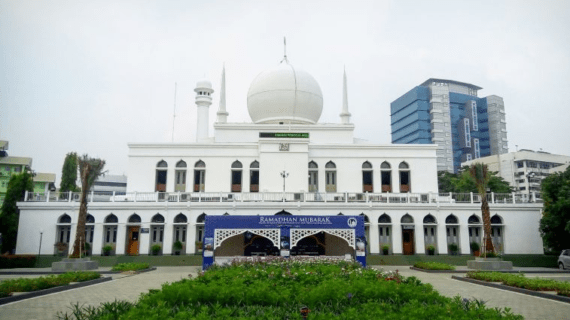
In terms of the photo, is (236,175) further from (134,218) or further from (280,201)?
(134,218)

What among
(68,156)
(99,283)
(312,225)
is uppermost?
(68,156)

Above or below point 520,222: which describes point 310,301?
below

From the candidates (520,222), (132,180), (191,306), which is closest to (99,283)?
(191,306)

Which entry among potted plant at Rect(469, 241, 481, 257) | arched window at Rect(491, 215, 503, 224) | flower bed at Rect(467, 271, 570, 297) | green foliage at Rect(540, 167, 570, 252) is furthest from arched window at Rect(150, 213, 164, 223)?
green foliage at Rect(540, 167, 570, 252)

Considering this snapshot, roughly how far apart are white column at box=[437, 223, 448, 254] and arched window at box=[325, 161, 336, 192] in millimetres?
10207

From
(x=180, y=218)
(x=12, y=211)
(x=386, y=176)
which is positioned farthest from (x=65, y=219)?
(x=386, y=176)

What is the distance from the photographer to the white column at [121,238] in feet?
112

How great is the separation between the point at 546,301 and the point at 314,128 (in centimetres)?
3046

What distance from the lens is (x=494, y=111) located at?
10844cm

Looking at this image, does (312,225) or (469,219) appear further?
(469,219)

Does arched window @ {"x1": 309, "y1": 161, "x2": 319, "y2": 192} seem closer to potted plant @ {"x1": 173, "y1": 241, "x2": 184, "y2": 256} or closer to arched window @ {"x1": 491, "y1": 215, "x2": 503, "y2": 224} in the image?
potted plant @ {"x1": 173, "y1": 241, "x2": 184, "y2": 256}

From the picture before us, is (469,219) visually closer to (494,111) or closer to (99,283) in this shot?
(99,283)

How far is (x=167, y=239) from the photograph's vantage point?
112 ft

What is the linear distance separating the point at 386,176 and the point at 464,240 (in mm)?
9670
